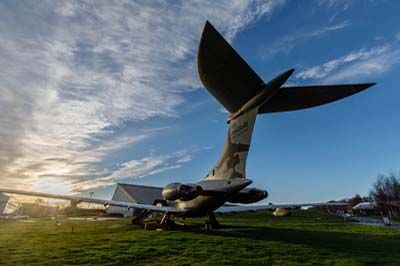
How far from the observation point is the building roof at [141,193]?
46.8 metres

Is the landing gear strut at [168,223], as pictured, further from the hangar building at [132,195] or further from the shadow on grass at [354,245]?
the hangar building at [132,195]

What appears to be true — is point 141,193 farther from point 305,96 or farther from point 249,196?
point 305,96

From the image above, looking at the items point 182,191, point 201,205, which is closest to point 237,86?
point 182,191

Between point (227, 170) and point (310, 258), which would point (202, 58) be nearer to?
point (227, 170)

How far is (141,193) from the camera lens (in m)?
49.3

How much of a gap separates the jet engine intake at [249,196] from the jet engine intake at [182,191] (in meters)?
1.88

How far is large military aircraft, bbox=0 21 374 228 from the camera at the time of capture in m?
7.93

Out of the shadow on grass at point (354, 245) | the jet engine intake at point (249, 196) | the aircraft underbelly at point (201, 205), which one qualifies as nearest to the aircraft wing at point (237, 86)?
the jet engine intake at point (249, 196)

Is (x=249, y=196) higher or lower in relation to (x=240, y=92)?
lower

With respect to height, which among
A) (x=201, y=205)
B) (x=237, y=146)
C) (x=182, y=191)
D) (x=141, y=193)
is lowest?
(x=201, y=205)

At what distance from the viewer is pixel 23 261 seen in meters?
6.12

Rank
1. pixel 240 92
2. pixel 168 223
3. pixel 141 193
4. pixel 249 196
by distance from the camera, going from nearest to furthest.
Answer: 1. pixel 240 92
2. pixel 249 196
3. pixel 168 223
4. pixel 141 193

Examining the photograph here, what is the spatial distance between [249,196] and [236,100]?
486 centimetres

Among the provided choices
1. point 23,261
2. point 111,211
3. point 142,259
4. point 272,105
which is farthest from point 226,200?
point 111,211
